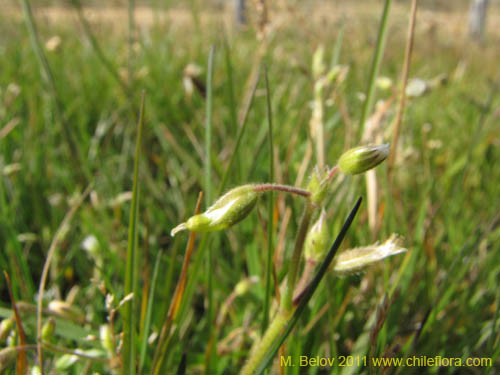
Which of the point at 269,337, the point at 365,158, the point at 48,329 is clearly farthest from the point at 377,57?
the point at 48,329

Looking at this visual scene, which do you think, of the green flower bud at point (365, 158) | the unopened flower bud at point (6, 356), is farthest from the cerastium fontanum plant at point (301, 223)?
the unopened flower bud at point (6, 356)

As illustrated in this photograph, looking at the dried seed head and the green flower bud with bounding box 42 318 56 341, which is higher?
the dried seed head

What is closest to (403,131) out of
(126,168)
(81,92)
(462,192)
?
(462,192)

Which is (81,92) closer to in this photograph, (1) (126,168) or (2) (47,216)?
(1) (126,168)

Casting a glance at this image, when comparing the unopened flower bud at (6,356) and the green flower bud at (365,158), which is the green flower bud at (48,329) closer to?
the unopened flower bud at (6,356)

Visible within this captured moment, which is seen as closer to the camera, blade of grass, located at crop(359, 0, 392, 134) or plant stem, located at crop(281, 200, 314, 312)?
plant stem, located at crop(281, 200, 314, 312)

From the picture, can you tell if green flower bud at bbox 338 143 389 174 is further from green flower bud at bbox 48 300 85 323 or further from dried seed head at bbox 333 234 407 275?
green flower bud at bbox 48 300 85 323

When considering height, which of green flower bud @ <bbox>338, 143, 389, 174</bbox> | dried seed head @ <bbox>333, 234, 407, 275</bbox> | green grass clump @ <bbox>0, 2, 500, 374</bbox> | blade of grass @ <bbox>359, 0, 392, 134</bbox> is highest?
blade of grass @ <bbox>359, 0, 392, 134</bbox>

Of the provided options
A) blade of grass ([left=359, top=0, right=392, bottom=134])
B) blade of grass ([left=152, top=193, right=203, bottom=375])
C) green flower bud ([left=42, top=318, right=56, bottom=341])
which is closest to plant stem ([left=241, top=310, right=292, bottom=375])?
blade of grass ([left=152, top=193, right=203, bottom=375])
